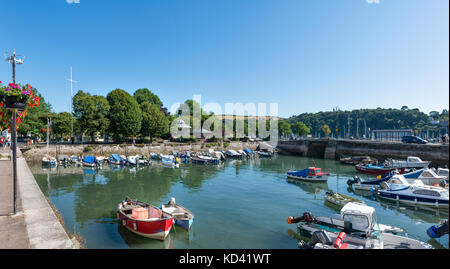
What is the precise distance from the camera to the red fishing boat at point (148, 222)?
1314 cm

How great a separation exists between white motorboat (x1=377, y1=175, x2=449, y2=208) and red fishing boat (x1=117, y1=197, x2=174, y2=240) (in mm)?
20872

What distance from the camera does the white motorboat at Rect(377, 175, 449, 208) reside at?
20125 millimetres

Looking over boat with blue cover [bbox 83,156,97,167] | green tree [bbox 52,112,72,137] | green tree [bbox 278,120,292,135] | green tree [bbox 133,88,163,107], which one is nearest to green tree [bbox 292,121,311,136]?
green tree [bbox 278,120,292,135]

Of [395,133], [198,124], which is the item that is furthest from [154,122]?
[395,133]

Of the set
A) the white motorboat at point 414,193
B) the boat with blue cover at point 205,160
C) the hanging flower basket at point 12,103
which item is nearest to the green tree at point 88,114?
the boat with blue cover at point 205,160

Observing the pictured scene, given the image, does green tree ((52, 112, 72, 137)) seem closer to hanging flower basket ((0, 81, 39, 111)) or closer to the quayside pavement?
the quayside pavement

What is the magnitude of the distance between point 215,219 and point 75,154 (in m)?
46.6

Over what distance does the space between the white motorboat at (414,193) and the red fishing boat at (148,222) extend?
68.5ft

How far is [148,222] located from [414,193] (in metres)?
22.8

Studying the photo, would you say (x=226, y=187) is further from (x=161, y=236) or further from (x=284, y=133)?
(x=284, y=133)

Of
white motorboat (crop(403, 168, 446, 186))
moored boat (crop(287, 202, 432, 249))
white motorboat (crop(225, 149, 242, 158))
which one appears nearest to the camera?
moored boat (crop(287, 202, 432, 249))

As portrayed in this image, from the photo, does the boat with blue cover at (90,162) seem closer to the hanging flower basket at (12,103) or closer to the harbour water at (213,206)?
the harbour water at (213,206)

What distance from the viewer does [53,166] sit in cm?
4206

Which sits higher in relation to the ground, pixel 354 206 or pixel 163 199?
pixel 354 206
